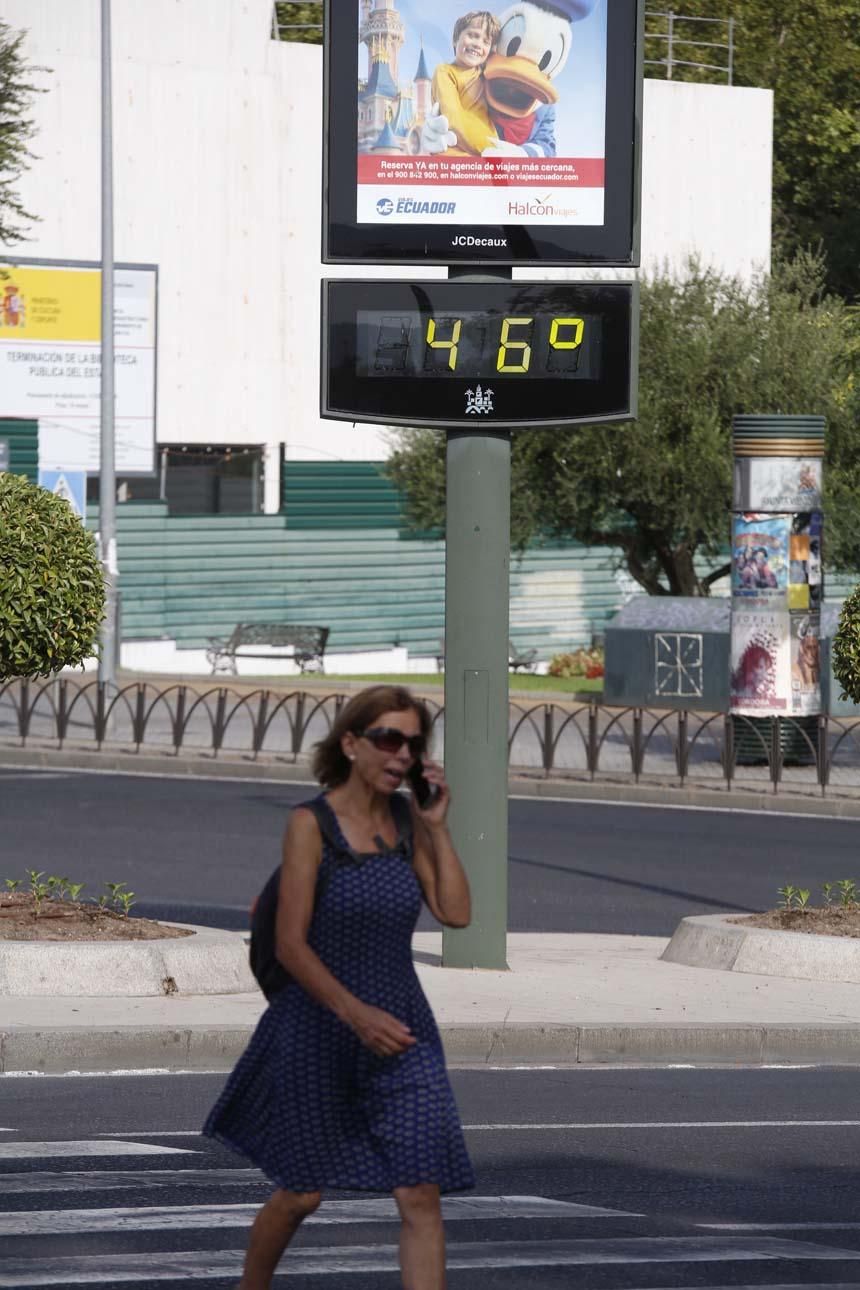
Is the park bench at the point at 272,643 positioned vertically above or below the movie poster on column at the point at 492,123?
below

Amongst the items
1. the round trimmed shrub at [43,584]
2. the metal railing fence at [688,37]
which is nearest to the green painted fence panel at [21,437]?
the round trimmed shrub at [43,584]

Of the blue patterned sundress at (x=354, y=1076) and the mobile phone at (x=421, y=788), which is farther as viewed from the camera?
the mobile phone at (x=421, y=788)

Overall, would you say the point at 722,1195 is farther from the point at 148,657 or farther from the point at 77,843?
the point at 148,657

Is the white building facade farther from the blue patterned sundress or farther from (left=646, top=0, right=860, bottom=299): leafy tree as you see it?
the blue patterned sundress

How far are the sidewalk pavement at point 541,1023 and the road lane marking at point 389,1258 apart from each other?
11.3 ft

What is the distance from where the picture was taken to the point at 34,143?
1596 inches

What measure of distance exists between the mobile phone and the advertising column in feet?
63.9

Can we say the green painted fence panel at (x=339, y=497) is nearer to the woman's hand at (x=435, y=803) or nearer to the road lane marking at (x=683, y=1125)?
the road lane marking at (x=683, y=1125)

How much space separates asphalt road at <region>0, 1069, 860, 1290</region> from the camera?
6625 millimetres

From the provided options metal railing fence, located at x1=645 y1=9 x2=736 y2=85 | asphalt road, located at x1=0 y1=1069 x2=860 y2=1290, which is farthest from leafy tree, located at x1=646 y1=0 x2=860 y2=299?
asphalt road, located at x1=0 y1=1069 x2=860 y2=1290

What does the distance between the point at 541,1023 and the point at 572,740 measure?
18.0 meters

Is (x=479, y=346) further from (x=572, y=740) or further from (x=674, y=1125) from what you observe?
(x=572, y=740)

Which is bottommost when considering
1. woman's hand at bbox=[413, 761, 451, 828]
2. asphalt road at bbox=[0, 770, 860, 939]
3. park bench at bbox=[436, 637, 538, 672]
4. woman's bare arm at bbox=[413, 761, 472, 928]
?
park bench at bbox=[436, 637, 538, 672]

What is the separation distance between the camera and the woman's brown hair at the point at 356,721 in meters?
5.74
